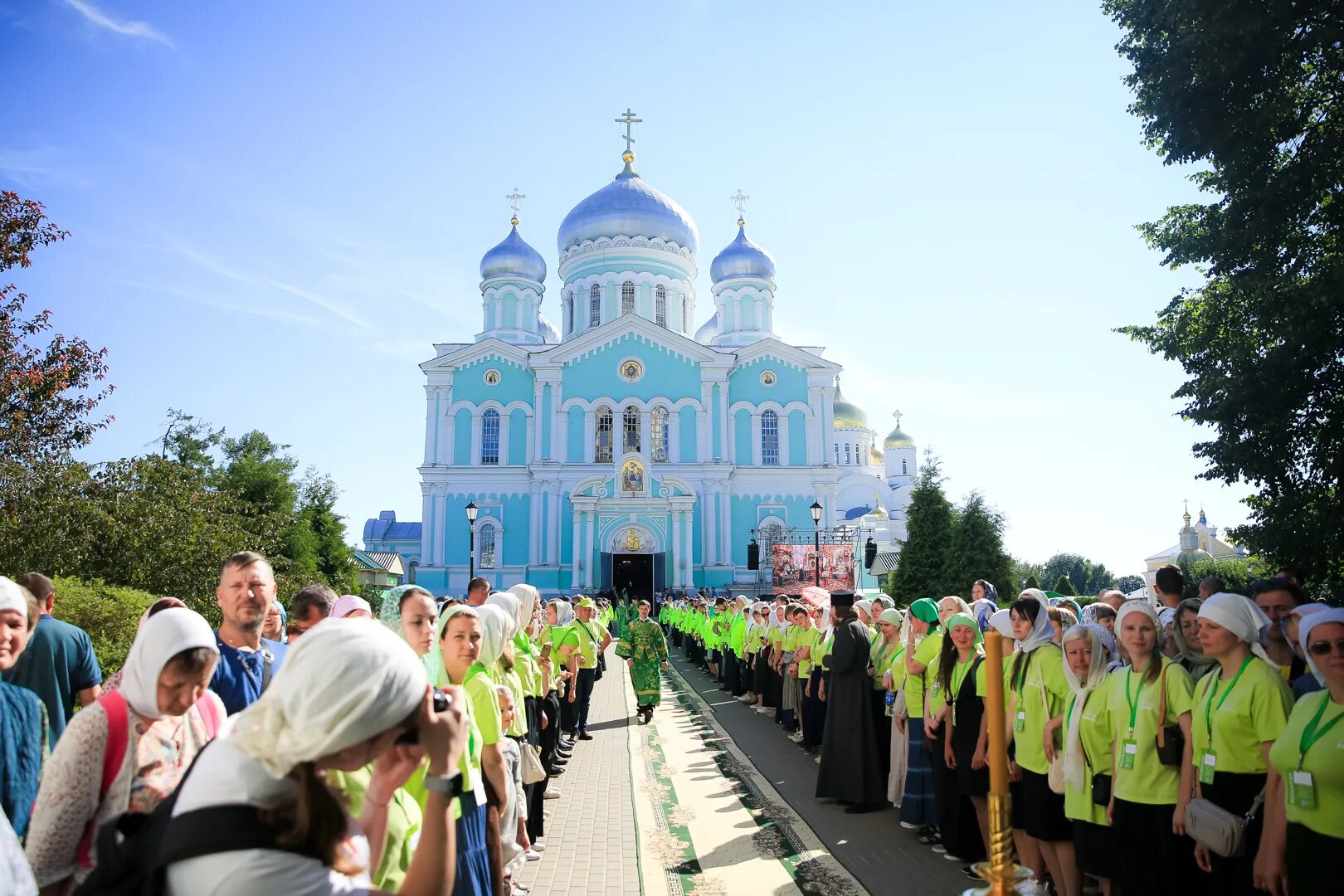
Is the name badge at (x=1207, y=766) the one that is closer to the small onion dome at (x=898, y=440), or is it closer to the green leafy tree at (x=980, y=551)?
the green leafy tree at (x=980, y=551)

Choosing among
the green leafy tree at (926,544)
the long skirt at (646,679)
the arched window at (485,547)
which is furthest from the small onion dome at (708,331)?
the long skirt at (646,679)

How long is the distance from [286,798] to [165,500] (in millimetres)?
13901

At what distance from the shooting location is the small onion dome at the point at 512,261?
43.6 meters

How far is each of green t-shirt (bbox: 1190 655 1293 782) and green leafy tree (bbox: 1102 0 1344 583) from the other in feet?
20.8

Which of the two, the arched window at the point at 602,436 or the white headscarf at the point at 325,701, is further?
the arched window at the point at 602,436

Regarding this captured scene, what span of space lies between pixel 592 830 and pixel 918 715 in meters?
2.92

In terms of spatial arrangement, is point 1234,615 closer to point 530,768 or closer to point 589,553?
point 530,768

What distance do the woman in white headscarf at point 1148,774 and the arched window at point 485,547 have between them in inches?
1354

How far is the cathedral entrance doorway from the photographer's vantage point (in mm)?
35906

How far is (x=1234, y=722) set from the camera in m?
4.46

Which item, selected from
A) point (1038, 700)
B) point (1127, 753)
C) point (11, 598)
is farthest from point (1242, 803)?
point (11, 598)

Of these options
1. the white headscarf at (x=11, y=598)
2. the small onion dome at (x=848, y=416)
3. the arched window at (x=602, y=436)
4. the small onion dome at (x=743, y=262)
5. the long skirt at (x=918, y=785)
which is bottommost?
the long skirt at (x=918, y=785)

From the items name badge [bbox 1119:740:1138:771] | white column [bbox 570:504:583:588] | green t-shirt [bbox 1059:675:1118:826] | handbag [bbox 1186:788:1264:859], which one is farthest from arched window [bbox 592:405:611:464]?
handbag [bbox 1186:788:1264:859]

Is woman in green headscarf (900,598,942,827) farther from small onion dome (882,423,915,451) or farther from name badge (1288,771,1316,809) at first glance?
small onion dome (882,423,915,451)
